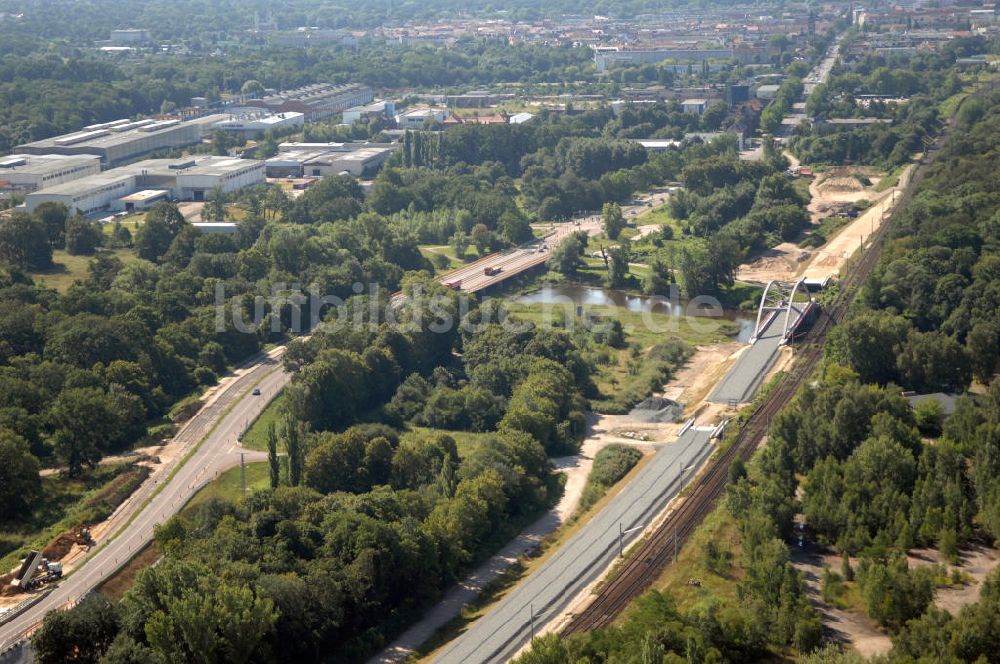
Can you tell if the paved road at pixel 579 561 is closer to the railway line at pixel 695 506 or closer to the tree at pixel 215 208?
the railway line at pixel 695 506

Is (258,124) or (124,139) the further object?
(258,124)

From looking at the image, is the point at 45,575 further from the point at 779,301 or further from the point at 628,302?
the point at 779,301

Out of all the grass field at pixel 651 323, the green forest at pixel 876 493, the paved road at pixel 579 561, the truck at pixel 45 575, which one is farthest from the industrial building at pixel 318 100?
the truck at pixel 45 575

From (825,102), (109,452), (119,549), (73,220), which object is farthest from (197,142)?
(119,549)

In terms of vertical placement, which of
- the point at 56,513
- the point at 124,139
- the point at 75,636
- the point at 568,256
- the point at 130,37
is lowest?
the point at 56,513

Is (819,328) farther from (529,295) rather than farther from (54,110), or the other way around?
(54,110)

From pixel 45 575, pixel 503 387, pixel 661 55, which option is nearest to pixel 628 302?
pixel 503 387
